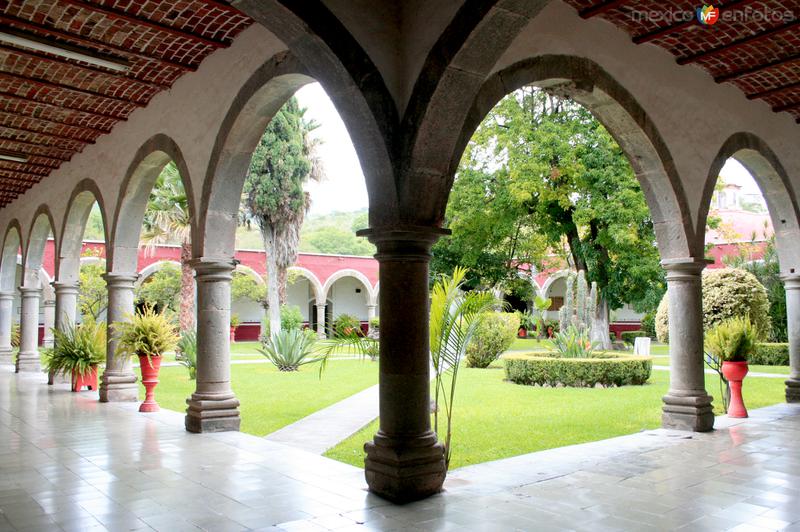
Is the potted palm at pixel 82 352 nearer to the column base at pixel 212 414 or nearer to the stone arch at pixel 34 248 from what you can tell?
the stone arch at pixel 34 248

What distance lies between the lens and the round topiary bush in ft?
38.6

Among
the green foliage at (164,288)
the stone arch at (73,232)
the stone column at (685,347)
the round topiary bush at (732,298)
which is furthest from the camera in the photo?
the green foliage at (164,288)

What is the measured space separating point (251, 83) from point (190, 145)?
1638mm

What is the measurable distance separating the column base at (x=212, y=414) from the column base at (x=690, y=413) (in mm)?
4685

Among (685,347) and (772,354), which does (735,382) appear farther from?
(772,354)

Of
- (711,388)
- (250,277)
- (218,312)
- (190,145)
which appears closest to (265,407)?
(218,312)

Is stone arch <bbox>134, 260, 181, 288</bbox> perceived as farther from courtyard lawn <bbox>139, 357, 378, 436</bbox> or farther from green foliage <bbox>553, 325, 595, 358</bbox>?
green foliage <bbox>553, 325, 595, 358</bbox>

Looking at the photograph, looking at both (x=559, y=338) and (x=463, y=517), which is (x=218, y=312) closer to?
(x=463, y=517)

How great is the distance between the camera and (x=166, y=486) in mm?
4789

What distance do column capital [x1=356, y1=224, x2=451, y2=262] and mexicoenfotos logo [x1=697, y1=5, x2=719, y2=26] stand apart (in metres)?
3.37

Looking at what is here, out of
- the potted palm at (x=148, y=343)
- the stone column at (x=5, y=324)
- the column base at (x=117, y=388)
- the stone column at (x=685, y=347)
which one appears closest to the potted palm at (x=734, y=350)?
the stone column at (x=685, y=347)

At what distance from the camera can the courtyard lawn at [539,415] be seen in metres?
6.87

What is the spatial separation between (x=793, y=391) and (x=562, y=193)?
33.1ft

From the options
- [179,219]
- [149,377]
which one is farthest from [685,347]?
[179,219]
